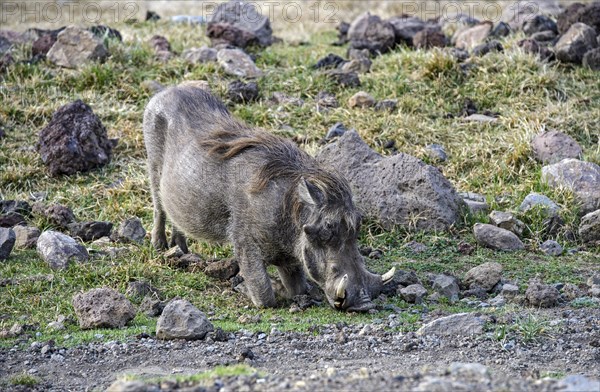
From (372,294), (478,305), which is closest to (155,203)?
(372,294)

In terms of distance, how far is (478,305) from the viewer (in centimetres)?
677

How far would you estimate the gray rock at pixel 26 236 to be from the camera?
7.95 meters

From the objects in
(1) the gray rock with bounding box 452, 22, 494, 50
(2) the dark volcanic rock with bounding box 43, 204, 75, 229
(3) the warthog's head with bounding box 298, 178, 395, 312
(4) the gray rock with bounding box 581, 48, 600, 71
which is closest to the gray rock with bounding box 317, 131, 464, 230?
(3) the warthog's head with bounding box 298, 178, 395, 312

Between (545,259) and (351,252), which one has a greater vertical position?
(351,252)

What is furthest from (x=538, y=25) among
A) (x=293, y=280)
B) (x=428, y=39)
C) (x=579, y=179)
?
(x=293, y=280)

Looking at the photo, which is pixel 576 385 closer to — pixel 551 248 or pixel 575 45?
pixel 551 248

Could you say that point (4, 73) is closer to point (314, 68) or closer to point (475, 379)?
point (314, 68)

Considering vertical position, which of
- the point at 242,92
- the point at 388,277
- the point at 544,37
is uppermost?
the point at 544,37

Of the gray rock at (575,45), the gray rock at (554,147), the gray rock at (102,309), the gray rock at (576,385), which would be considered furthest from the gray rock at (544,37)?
the gray rock at (576,385)

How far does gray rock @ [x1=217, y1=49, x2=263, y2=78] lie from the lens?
11.0 m

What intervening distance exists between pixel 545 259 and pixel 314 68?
13.8ft

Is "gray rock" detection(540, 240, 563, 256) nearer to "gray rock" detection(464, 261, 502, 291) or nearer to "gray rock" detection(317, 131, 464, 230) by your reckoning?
"gray rock" detection(317, 131, 464, 230)

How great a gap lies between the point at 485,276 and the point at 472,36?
5.12 meters

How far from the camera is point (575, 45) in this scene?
10.8 metres
